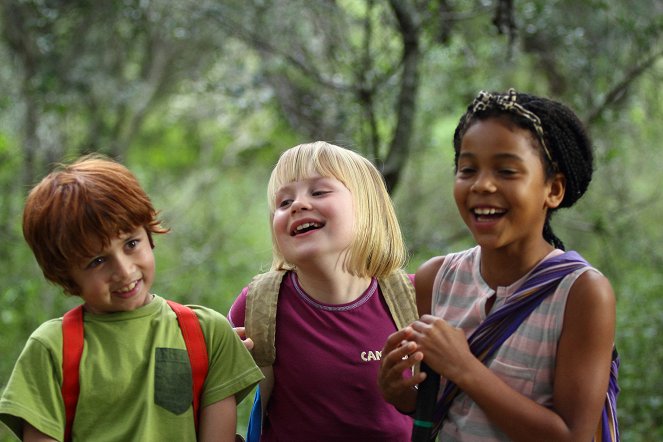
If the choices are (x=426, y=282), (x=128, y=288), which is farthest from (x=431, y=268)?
(x=128, y=288)

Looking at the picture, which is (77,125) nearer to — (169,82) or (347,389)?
(169,82)

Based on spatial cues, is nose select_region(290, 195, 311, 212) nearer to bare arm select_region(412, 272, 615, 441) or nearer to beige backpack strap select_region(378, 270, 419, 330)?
beige backpack strap select_region(378, 270, 419, 330)

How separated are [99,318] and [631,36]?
385 centimetres

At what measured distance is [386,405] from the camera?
2.38 meters

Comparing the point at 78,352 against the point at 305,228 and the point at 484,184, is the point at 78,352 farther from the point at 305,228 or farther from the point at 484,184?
the point at 484,184

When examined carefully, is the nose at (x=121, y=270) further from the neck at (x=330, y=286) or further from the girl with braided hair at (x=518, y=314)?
the girl with braided hair at (x=518, y=314)

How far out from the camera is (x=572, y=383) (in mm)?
1819

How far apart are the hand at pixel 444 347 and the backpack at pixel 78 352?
0.62 meters

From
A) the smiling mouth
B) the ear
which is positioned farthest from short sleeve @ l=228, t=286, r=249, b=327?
the ear

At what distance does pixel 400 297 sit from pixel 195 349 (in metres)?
0.68

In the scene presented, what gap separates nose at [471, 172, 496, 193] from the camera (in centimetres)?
194

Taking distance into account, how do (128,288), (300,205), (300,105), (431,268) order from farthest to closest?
1. (300,105)
2. (300,205)
3. (431,268)
4. (128,288)

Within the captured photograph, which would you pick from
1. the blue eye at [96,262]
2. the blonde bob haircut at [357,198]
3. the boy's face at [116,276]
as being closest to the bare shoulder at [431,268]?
the blonde bob haircut at [357,198]

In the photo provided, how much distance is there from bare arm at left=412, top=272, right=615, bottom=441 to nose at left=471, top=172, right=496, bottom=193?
0.98 ft
